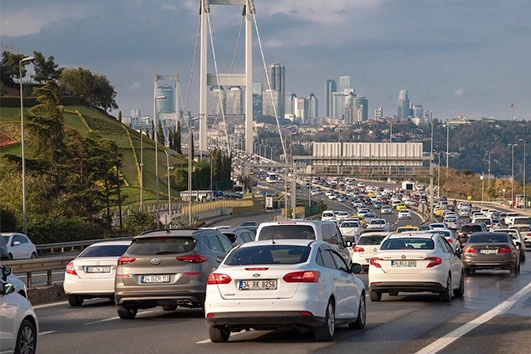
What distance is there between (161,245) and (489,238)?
16576 mm

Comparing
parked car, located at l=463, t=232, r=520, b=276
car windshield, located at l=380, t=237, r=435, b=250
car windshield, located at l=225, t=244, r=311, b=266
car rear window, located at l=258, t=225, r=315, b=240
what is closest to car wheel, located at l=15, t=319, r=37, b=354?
car windshield, located at l=225, t=244, r=311, b=266

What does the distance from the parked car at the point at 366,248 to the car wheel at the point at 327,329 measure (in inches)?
802

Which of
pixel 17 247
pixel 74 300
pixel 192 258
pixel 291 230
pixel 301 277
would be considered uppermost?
pixel 301 277

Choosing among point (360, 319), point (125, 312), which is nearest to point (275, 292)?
point (360, 319)

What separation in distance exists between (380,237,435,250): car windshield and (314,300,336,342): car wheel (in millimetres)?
8447

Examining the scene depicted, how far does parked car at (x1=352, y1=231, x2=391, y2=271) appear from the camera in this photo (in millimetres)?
36219

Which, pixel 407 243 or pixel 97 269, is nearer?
pixel 97 269

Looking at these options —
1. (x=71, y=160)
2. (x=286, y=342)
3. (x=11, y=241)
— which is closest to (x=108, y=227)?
(x=71, y=160)

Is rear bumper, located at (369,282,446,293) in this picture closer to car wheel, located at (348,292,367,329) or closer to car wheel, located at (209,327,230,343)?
car wheel, located at (348,292,367,329)

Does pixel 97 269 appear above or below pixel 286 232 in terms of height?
below

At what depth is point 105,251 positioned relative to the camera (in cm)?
2428

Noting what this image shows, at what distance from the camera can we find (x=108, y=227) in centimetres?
7762

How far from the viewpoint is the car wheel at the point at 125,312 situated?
19844 millimetres

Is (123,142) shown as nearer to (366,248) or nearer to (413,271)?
(366,248)
